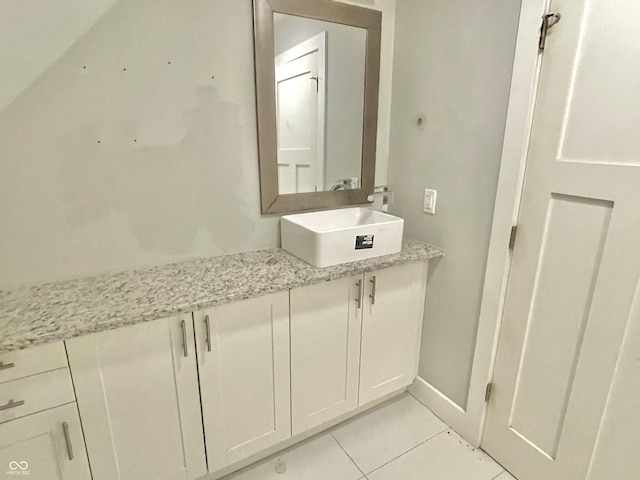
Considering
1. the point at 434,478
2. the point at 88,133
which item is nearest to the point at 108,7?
the point at 88,133

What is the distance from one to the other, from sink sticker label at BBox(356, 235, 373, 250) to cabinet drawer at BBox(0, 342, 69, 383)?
41.6 inches

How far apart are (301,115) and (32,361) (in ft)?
4.30

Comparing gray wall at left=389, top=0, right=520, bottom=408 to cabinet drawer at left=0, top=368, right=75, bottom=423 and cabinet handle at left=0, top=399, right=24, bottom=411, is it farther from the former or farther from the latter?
cabinet handle at left=0, top=399, right=24, bottom=411

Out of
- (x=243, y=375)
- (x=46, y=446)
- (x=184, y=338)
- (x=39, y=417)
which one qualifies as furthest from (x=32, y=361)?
(x=243, y=375)

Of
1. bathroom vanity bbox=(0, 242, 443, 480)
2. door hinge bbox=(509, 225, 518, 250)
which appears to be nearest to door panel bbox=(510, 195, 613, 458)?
door hinge bbox=(509, 225, 518, 250)

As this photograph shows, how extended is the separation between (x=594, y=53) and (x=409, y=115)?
0.77 metres

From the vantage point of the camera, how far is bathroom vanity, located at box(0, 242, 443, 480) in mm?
1031

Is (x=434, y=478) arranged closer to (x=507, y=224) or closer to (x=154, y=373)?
(x=507, y=224)

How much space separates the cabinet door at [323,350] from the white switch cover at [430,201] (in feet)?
1.68

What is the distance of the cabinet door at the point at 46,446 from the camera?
39.8 inches

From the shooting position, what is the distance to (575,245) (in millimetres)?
1208

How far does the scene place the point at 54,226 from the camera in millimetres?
1251

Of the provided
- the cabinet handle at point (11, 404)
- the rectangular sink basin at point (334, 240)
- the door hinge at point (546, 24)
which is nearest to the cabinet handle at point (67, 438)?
the cabinet handle at point (11, 404)

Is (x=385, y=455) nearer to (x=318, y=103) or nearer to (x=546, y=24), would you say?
(x=318, y=103)
